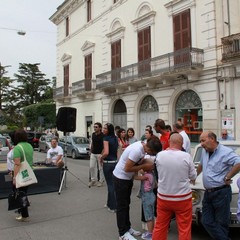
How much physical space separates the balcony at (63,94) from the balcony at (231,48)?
58.8 ft

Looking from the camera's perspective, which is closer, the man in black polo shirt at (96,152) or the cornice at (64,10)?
the man in black polo shirt at (96,152)

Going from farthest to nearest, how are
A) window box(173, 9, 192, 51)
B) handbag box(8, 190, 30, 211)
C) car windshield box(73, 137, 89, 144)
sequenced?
car windshield box(73, 137, 89, 144), window box(173, 9, 192, 51), handbag box(8, 190, 30, 211)

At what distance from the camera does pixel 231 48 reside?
53.1 ft

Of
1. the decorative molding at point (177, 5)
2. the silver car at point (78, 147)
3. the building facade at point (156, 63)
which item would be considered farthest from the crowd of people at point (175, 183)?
the silver car at point (78, 147)

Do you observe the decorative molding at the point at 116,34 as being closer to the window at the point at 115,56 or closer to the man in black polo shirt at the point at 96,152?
the window at the point at 115,56

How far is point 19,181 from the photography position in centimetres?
670

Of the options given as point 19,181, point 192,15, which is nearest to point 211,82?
point 192,15

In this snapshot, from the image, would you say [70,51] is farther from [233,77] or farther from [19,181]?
[19,181]

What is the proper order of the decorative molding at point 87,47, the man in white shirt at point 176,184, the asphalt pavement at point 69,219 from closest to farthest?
the man in white shirt at point 176,184 → the asphalt pavement at point 69,219 → the decorative molding at point 87,47

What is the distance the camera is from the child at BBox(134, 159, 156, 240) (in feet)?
18.2

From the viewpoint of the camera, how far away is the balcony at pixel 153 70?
17.8m

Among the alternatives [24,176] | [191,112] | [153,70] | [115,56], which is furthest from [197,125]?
[24,176]

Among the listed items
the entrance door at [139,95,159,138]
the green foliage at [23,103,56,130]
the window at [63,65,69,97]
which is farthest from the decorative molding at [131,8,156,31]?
the green foliage at [23,103,56,130]

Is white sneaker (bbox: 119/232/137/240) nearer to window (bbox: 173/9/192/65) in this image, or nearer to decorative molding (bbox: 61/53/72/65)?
window (bbox: 173/9/192/65)
